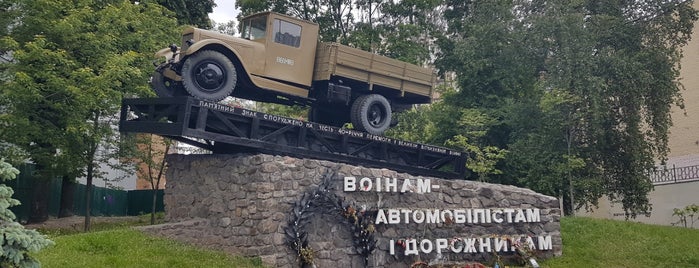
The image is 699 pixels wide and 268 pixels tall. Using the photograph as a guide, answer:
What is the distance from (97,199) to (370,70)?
52.8 feet

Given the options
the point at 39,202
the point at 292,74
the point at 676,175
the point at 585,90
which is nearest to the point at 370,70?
the point at 292,74

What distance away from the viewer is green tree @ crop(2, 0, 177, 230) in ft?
52.8

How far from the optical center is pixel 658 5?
898 inches

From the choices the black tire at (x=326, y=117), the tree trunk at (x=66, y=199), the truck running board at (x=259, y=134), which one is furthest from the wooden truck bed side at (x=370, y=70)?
the tree trunk at (x=66, y=199)

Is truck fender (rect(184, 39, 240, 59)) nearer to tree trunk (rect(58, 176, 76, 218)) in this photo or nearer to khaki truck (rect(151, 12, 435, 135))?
khaki truck (rect(151, 12, 435, 135))

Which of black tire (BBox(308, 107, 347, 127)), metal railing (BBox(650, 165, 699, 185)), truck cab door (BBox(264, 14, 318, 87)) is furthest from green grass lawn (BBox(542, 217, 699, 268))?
metal railing (BBox(650, 165, 699, 185))

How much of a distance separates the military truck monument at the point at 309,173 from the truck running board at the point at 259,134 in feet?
0.09

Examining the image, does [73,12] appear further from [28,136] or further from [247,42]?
[247,42]

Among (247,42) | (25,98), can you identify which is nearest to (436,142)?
(247,42)

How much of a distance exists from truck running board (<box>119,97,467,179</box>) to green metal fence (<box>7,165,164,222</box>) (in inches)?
372

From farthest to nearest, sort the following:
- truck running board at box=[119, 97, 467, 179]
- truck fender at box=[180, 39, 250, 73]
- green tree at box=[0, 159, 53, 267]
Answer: truck fender at box=[180, 39, 250, 73], truck running board at box=[119, 97, 467, 179], green tree at box=[0, 159, 53, 267]

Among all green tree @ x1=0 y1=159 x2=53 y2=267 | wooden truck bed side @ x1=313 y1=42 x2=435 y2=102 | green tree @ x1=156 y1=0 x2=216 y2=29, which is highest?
green tree @ x1=156 y1=0 x2=216 y2=29

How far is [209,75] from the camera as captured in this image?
1396 centimetres

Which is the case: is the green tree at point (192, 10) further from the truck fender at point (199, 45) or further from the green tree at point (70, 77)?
the truck fender at point (199, 45)
